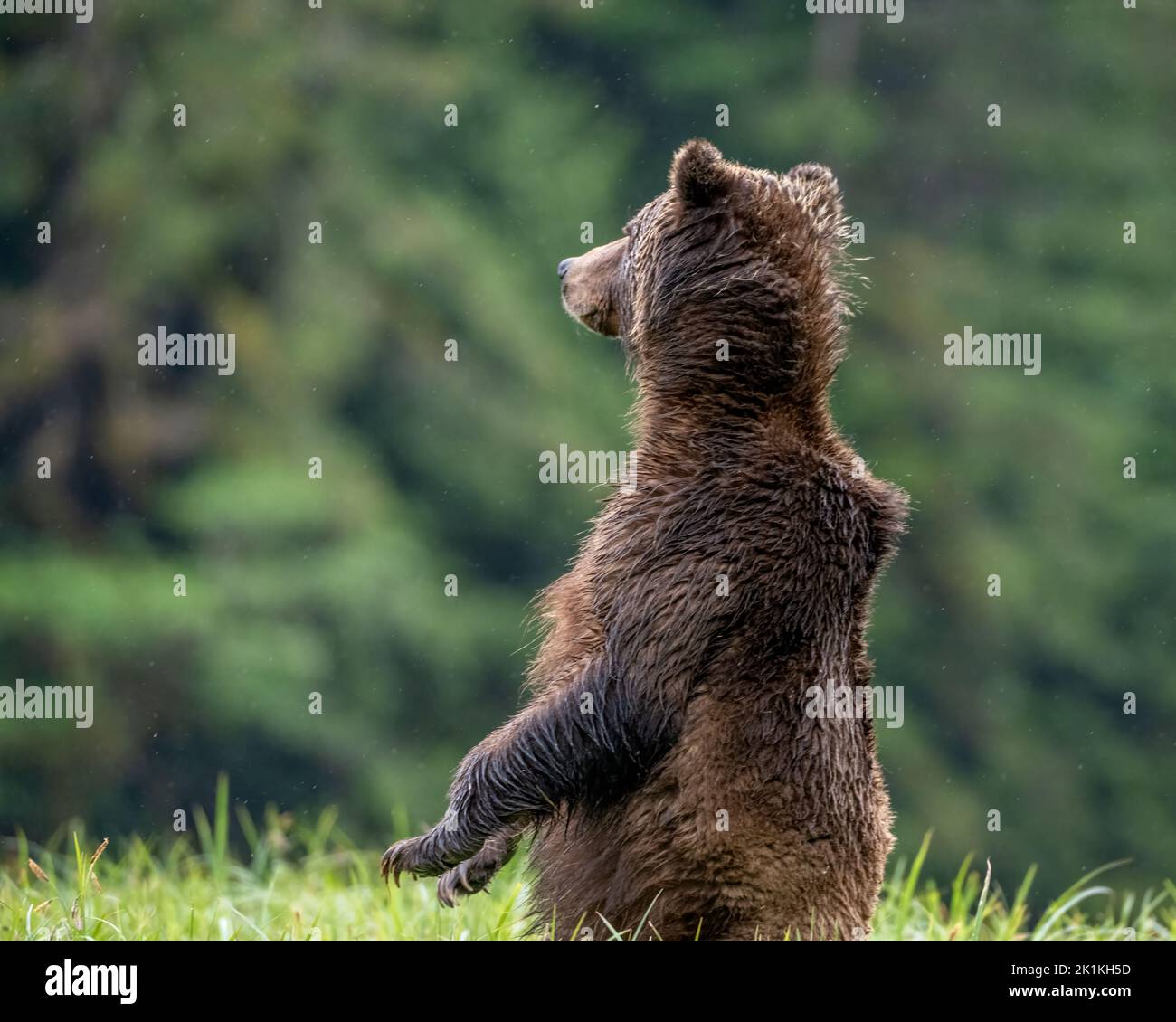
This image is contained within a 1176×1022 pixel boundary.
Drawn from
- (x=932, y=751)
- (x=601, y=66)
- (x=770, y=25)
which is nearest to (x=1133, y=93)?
(x=770, y=25)

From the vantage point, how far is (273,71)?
1453 cm

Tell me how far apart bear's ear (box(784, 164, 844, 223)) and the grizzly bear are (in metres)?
0.06

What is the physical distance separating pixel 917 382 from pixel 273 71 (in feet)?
22.6

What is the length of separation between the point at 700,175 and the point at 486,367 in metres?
10.8

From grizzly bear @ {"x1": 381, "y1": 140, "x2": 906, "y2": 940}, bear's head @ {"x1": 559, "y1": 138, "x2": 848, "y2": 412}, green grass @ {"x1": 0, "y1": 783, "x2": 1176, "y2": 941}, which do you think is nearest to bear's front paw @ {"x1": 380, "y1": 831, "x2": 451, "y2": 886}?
grizzly bear @ {"x1": 381, "y1": 140, "x2": 906, "y2": 940}

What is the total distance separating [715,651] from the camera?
12.0 ft

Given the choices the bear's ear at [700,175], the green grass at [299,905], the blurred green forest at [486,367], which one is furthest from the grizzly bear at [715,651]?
the blurred green forest at [486,367]

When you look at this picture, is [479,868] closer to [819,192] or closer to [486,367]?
[819,192]

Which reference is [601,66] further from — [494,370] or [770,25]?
[494,370]

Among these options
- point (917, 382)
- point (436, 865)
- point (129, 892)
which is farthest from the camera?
point (917, 382)

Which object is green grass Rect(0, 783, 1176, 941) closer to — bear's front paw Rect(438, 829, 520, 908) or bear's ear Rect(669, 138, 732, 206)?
bear's front paw Rect(438, 829, 520, 908)

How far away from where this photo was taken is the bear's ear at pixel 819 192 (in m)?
4.24

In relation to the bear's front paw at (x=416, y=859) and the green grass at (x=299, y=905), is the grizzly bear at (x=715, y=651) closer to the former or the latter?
the bear's front paw at (x=416, y=859)

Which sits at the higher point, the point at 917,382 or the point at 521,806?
the point at 917,382
